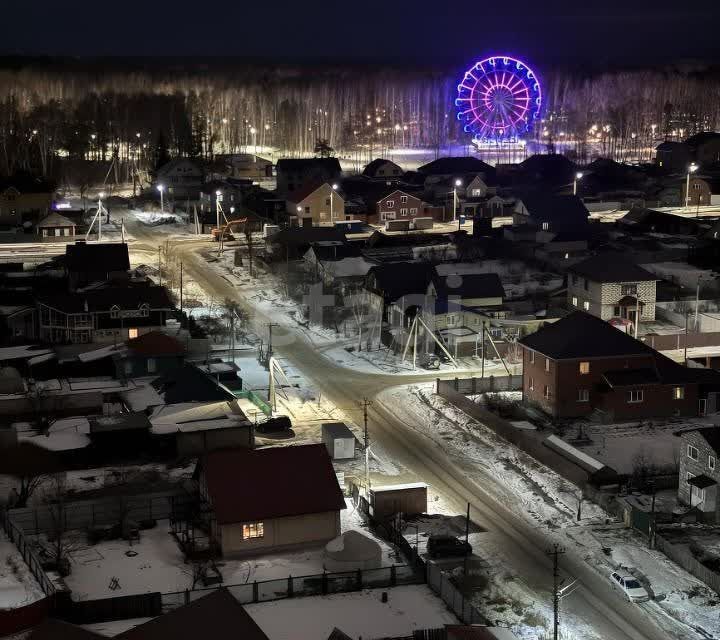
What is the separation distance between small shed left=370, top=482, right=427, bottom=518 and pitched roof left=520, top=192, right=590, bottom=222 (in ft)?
67.6

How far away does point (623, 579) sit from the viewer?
11.7 m

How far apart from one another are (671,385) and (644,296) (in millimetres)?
5882

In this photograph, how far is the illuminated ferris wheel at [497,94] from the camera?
49.4m

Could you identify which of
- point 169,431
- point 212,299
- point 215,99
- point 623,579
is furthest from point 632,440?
point 215,99

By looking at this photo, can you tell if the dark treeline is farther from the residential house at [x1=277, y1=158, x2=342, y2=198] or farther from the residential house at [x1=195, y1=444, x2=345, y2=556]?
the residential house at [x1=195, y1=444, x2=345, y2=556]

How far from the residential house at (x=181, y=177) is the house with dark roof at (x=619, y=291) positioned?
21265mm

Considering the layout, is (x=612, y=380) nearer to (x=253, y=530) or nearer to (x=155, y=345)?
(x=253, y=530)

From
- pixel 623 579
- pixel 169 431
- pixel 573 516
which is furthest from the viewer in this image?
pixel 169 431

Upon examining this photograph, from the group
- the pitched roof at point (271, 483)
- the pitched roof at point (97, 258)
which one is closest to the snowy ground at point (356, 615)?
the pitched roof at point (271, 483)

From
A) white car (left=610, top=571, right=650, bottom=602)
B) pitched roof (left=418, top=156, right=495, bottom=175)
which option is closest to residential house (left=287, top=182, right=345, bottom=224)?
pitched roof (left=418, top=156, right=495, bottom=175)

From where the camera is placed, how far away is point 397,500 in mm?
13688

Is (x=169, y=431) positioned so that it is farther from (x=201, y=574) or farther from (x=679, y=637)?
(x=679, y=637)

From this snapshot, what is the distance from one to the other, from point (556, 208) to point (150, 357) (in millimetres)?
17100

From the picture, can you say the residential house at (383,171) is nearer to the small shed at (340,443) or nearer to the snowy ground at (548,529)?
the snowy ground at (548,529)
